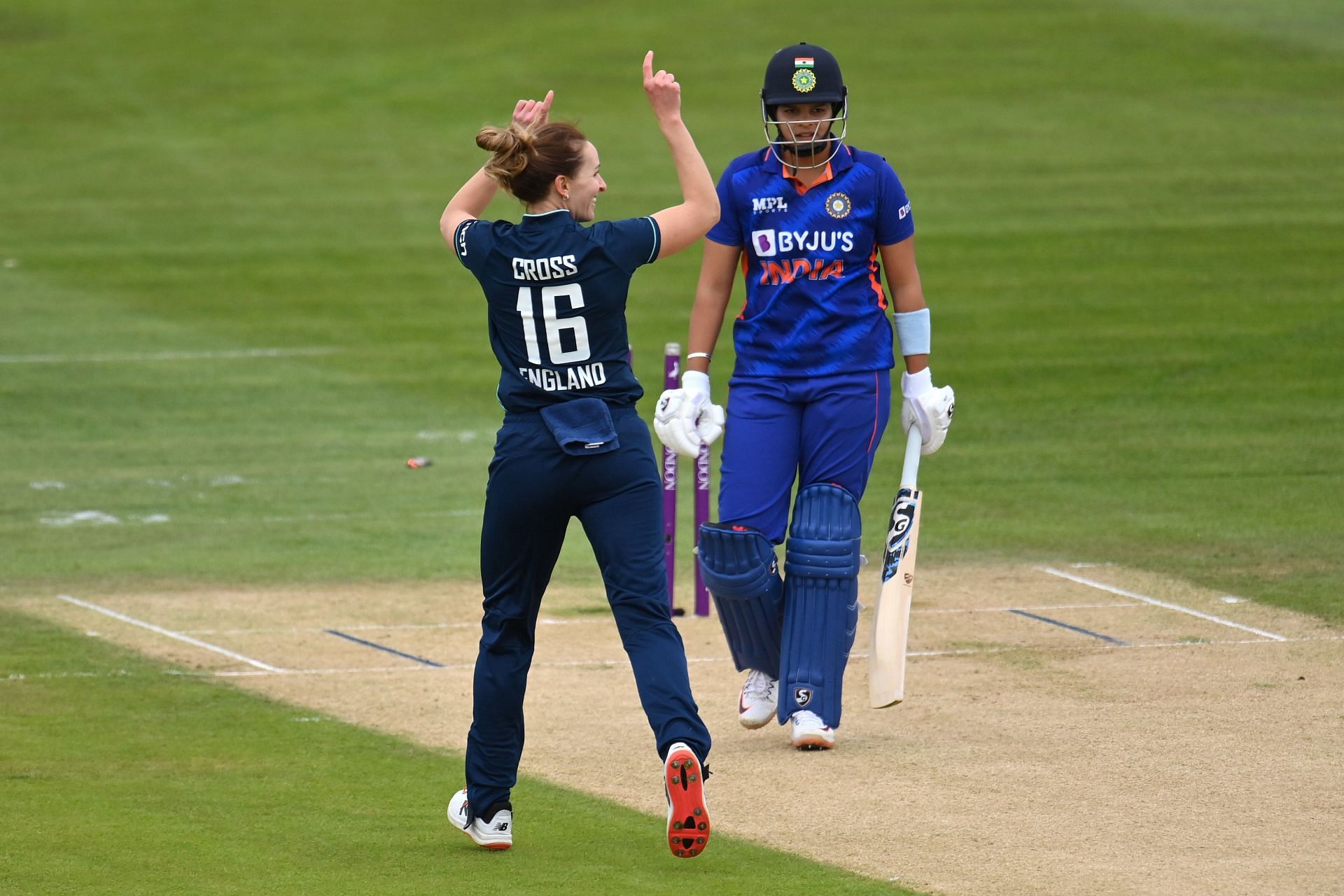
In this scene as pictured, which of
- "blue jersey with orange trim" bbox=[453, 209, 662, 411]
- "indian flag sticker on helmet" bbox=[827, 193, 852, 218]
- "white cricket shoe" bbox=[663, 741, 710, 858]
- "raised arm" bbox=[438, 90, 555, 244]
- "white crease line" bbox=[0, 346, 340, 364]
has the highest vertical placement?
"raised arm" bbox=[438, 90, 555, 244]

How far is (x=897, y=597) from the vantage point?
21.9 feet

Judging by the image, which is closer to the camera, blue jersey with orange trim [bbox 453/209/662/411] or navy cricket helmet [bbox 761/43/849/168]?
blue jersey with orange trim [bbox 453/209/662/411]

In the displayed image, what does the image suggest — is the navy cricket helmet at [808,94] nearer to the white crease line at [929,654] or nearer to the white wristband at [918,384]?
the white wristband at [918,384]

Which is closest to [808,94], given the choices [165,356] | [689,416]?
[689,416]

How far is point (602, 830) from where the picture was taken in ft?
18.5

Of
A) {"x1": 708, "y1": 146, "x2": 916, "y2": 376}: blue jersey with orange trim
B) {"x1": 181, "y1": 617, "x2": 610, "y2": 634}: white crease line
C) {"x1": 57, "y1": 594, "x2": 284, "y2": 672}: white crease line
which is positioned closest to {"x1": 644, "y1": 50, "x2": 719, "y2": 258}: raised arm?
{"x1": 708, "y1": 146, "x2": 916, "y2": 376}: blue jersey with orange trim

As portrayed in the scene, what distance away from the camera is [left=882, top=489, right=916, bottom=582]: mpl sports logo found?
676 cm

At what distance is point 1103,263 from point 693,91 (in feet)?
31.0

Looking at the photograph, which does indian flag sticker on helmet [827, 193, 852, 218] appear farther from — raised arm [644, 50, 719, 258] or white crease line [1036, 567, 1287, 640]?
white crease line [1036, 567, 1287, 640]

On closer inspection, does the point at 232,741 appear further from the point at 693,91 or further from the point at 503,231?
the point at 693,91

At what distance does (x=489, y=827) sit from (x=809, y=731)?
1393 millimetres

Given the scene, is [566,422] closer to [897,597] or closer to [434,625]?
[897,597]

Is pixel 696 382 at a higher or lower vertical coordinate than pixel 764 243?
lower

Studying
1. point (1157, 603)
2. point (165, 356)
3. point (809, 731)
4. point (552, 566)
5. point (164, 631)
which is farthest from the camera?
point (165, 356)
